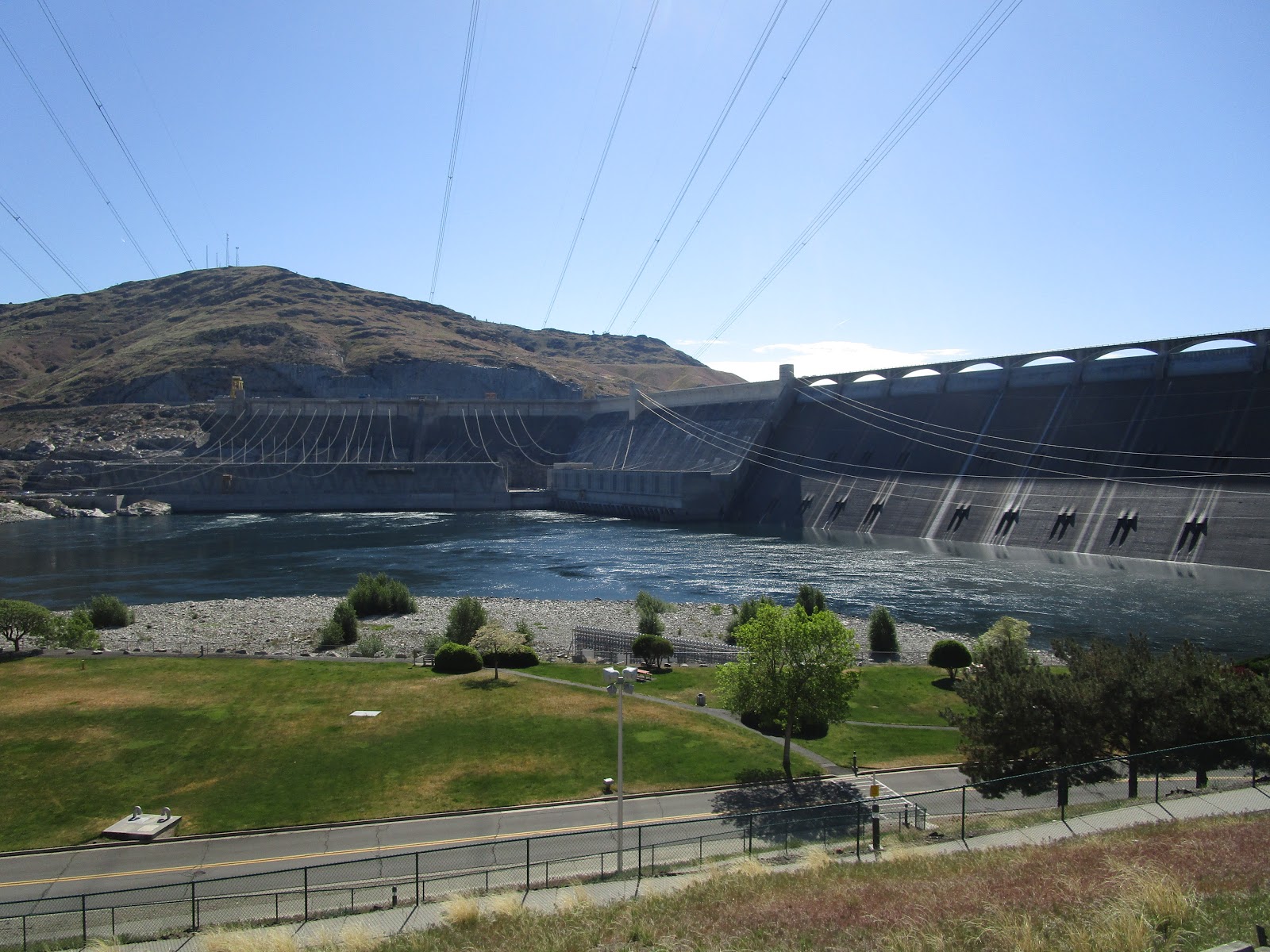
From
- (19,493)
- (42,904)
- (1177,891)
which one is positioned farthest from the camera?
(19,493)

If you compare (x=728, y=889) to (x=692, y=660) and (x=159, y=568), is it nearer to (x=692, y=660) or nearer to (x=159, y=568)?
(x=692, y=660)

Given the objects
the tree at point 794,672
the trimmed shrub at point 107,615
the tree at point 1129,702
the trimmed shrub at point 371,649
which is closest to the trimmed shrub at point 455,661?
the trimmed shrub at point 371,649

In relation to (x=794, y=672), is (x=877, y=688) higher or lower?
lower

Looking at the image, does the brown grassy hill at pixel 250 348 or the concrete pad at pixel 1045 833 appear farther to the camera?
the brown grassy hill at pixel 250 348

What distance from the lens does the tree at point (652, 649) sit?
28.2 metres

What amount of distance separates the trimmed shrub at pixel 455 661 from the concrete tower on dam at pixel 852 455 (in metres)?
38.7

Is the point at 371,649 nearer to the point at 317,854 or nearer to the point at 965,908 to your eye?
the point at 317,854

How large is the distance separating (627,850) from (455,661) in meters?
14.1

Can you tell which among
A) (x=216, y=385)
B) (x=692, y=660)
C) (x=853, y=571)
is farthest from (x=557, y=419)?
(x=692, y=660)

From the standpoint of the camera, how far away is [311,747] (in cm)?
1966

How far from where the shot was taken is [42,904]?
12.9 metres

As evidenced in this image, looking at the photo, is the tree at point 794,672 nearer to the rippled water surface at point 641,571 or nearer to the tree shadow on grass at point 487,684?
the tree shadow on grass at point 487,684

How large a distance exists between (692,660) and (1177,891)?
21.6 metres

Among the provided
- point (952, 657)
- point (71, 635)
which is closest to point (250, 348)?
point (71, 635)
